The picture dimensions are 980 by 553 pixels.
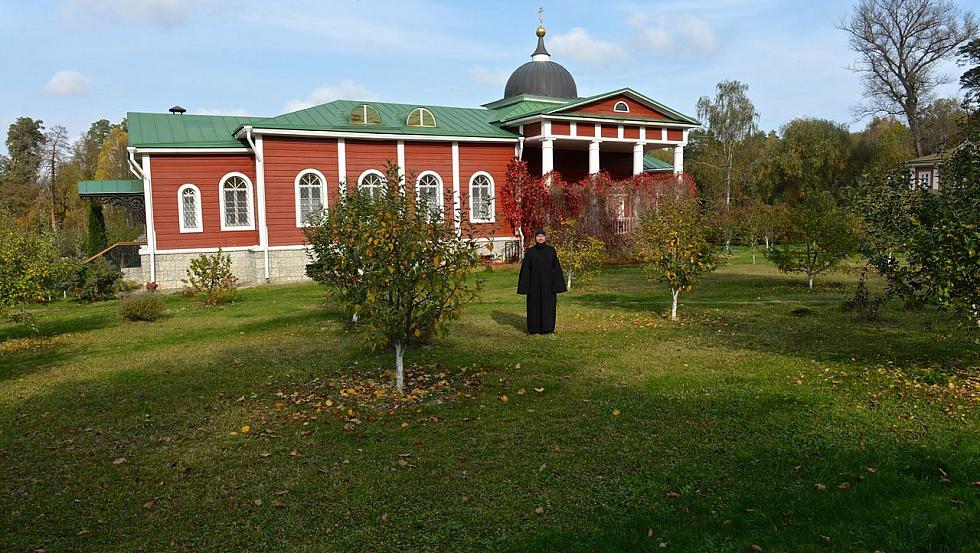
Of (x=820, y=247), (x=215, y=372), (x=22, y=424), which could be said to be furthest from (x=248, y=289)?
(x=820, y=247)

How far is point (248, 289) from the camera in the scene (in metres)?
18.8

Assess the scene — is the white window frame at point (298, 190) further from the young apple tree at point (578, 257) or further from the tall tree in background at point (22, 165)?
the tall tree in background at point (22, 165)

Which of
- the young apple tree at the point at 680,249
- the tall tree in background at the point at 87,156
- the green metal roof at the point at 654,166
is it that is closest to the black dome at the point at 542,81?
the green metal roof at the point at 654,166

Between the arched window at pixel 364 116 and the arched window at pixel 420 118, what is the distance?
105 centimetres

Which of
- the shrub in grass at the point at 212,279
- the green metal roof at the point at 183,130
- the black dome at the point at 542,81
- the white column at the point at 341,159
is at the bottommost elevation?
the shrub in grass at the point at 212,279

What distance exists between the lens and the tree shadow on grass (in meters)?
11.5

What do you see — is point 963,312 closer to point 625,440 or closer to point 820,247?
point 625,440

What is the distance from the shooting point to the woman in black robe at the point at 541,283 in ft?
34.2

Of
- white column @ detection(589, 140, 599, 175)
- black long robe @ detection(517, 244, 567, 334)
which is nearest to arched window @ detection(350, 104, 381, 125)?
white column @ detection(589, 140, 599, 175)

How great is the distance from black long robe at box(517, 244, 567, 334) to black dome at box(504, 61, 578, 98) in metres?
18.1

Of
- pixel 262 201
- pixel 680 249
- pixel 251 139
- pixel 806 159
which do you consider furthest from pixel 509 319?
pixel 806 159

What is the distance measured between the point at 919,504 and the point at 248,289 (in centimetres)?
1700

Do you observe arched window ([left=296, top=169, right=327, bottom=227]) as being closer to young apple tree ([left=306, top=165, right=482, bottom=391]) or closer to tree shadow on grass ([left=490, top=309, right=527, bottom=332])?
tree shadow on grass ([left=490, top=309, right=527, bottom=332])

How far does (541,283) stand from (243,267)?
13047mm
